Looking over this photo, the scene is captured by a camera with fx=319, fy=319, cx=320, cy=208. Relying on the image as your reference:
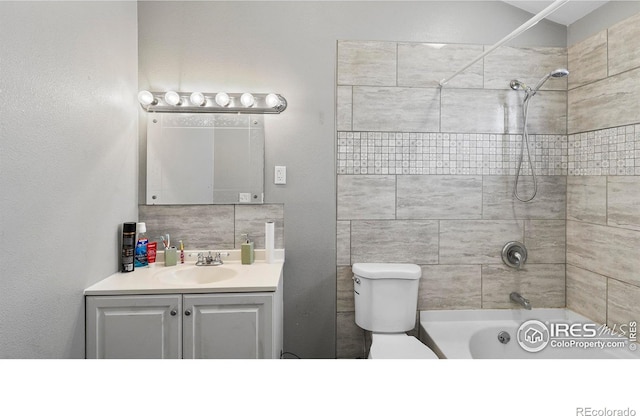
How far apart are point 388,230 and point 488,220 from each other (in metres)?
0.60

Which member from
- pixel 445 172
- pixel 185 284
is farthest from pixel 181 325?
pixel 445 172

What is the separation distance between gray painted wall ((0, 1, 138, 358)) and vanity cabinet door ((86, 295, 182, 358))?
0.25ft

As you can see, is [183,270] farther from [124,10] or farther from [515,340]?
[515,340]

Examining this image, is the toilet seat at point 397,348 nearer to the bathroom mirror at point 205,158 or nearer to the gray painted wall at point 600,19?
the bathroom mirror at point 205,158

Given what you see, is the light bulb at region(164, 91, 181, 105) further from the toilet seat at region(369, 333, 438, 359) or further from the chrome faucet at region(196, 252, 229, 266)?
the toilet seat at region(369, 333, 438, 359)

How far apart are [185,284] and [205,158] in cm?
73

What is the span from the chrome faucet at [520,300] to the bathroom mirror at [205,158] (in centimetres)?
157

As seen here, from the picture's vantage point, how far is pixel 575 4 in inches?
67.3

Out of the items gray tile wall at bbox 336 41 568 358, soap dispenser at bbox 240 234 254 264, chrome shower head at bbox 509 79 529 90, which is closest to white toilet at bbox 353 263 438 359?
gray tile wall at bbox 336 41 568 358

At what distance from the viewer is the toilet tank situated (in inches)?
65.2

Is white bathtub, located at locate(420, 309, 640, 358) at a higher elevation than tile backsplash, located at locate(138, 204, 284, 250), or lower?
lower

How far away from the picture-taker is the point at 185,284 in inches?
55.7
